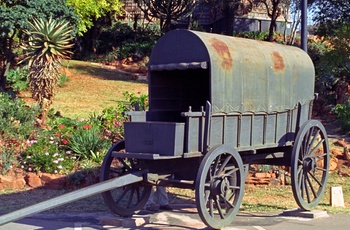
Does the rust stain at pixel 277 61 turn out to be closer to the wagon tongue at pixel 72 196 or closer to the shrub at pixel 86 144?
the wagon tongue at pixel 72 196

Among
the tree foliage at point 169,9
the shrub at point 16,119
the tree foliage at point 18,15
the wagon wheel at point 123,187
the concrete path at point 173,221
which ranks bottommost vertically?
the concrete path at point 173,221

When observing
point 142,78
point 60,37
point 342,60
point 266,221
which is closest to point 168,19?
point 142,78

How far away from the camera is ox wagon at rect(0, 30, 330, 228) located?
25.5 feet

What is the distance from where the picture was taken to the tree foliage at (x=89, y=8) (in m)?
26.0

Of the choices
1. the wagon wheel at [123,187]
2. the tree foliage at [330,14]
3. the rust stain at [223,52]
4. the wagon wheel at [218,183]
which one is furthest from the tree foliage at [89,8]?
the wagon wheel at [218,183]

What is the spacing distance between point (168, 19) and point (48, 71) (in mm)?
18083

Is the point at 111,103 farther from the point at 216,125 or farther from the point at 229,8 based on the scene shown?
the point at 229,8

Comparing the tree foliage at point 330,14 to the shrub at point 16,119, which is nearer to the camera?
the shrub at point 16,119

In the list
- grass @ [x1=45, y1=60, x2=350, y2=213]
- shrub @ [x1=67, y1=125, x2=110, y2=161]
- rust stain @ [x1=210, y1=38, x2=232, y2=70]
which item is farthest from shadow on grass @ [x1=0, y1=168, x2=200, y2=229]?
rust stain @ [x1=210, y1=38, x2=232, y2=70]

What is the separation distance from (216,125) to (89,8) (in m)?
19.6

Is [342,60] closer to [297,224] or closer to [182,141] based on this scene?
[297,224]

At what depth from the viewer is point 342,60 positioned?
18625 mm

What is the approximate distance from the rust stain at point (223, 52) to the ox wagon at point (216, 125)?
0.02 meters

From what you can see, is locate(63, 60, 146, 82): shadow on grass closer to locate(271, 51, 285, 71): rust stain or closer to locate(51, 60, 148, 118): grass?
locate(51, 60, 148, 118): grass
